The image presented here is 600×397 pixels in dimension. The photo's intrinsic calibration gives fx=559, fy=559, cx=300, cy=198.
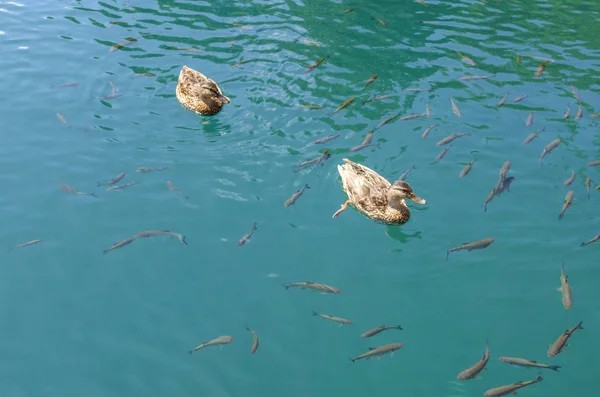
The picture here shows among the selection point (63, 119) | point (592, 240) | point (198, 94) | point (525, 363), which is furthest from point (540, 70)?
point (63, 119)

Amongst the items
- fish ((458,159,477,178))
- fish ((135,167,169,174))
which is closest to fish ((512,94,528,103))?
fish ((458,159,477,178))

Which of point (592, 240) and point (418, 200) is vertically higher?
point (418, 200)

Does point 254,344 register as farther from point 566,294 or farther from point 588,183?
point 588,183

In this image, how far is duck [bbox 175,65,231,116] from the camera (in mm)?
10494

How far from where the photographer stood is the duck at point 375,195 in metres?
8.45

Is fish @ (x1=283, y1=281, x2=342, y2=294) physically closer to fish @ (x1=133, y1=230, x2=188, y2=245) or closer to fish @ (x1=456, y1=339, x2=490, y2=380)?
fish @ (x1=133, y1=230, x2=188, y2=245)

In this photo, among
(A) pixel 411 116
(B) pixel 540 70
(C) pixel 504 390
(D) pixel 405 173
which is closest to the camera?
(C) pixel 504 390

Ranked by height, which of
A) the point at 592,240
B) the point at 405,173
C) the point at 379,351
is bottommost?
the point at 379,351

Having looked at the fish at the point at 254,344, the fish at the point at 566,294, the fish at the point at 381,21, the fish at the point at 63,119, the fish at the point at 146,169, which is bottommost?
the fish at the point at 254,344

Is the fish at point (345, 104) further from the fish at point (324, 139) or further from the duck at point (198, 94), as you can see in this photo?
the duck at point (198, 94)

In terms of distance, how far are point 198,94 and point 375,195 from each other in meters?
4.18

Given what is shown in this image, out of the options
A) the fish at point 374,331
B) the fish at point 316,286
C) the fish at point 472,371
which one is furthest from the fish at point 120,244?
the fish at point 472,371

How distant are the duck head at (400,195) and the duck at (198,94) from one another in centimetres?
388

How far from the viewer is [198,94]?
35.1ft
